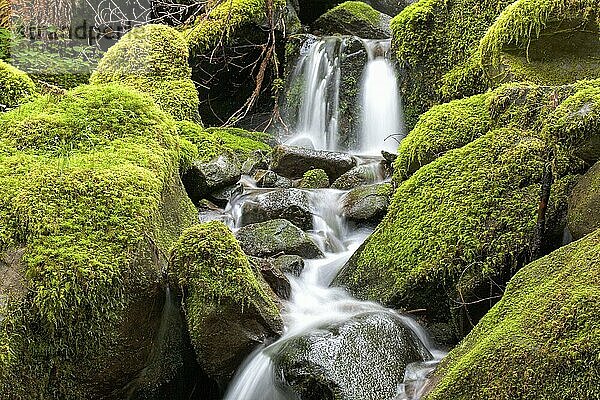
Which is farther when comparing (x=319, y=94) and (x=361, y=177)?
(x=319, y=94)

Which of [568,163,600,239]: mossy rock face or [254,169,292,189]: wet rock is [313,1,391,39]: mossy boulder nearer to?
[254,169,292,189]: wet rock

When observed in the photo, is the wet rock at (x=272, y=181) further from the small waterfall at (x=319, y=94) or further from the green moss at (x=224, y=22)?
the green moss at (x=224, y=22)

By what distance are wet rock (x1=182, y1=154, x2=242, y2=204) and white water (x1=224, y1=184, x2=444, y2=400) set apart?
56 centimetres

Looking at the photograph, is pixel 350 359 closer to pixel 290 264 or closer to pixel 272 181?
pixel 290 264

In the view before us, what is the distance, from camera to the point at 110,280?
117 inches

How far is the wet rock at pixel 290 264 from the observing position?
16.1 ft

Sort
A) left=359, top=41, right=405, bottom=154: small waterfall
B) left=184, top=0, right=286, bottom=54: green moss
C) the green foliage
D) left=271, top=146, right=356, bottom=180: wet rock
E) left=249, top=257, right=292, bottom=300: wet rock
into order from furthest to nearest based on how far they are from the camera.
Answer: left=184, top=0, right=286, bottom=54: green moss < left=359, top=41, right=405, bottom=154: small waterfall < left=271, top=146, right=356, bottom=180: wet rock < left=249, top=257, right=292, bottom=300: wet rock < the green foliage

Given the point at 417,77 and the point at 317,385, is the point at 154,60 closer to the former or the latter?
the point at 417,77

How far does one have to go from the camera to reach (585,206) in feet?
10.4

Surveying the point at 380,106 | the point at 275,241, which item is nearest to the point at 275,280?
the point at 275,241

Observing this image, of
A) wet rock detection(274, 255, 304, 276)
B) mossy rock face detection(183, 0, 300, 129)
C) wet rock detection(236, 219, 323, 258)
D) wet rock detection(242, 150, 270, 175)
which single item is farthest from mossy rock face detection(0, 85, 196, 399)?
mossy rock face detection(183, 0, 300, 129)

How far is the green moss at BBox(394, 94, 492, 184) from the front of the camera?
466 cm

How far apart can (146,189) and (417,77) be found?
6049mm

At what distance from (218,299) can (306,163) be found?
4714 mm
